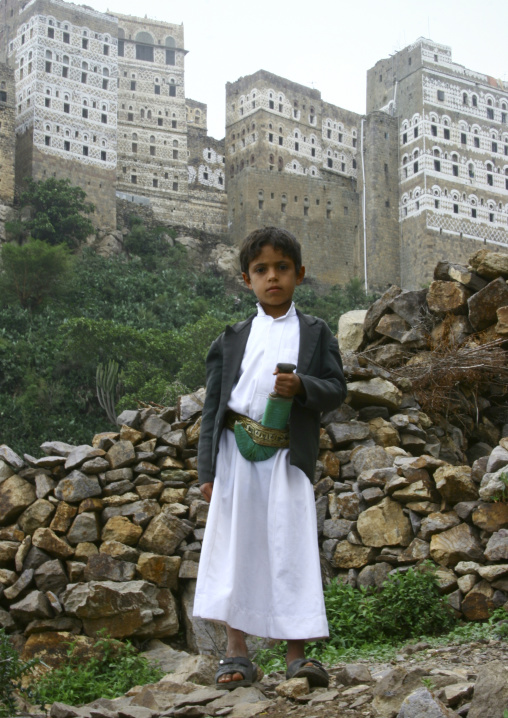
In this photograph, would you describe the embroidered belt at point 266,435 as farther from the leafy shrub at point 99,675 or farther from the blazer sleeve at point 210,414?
the leafy shrub at point 99,675

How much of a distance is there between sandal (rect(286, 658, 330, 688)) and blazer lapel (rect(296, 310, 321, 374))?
3.65 feet

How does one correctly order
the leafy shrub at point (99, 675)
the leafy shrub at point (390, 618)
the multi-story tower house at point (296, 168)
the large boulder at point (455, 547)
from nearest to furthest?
the leafy shrub at point (99, 675), the leafy shrub at point (390, 618), the large boulder at point (455, 547), the multi-story tower house at point (296, 168)

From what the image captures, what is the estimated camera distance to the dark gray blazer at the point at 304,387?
130 inches

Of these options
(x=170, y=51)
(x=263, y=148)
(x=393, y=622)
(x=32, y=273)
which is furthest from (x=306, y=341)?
(x=170, y=51)

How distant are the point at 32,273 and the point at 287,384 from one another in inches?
1133

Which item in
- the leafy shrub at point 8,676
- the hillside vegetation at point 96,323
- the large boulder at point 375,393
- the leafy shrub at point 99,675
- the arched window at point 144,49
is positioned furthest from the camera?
the arched window at point 144,49

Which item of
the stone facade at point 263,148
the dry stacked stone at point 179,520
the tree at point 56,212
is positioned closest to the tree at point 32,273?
the tree at point 56,212

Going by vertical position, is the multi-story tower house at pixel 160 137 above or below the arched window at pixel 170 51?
below

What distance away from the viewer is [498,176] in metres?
44.1

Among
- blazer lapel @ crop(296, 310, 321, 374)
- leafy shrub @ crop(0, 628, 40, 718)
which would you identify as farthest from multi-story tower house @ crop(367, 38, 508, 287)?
leafy shrub @ crop(0, 628, 40, 718)

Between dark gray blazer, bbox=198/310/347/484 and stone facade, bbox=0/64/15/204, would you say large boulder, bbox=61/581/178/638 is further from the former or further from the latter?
stone facade, bbox=0/64/15/204

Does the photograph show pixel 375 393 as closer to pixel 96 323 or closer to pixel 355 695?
pixel 355 695

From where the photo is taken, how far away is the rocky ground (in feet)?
8.25

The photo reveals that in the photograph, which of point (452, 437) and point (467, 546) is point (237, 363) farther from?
point (452, 437)
